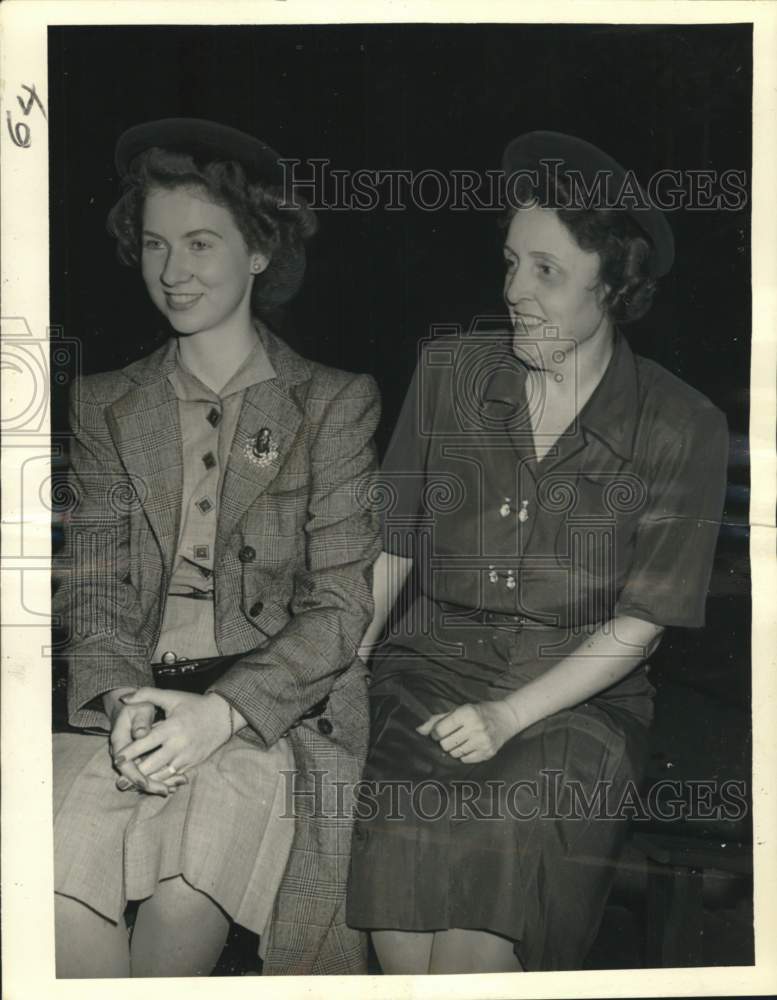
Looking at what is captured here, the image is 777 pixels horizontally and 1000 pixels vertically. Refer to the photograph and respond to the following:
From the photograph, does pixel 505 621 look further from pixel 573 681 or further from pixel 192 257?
pixel 192 257

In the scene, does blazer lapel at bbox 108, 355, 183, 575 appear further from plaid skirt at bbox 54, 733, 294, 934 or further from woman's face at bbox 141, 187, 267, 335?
plaid skirt at bbox 54, 733, 294, 934

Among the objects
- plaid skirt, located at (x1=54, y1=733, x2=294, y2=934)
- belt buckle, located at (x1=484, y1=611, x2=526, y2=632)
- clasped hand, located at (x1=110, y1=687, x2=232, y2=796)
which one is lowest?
plaid skirt, located at (x1=54, y1=733, x2=294, y2=934)

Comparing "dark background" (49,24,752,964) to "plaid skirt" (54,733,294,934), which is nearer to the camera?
"plaid skirt" (54,733,294,934)

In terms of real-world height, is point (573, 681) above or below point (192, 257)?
below

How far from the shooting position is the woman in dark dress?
2.46m

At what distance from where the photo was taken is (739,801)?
2.57 meters

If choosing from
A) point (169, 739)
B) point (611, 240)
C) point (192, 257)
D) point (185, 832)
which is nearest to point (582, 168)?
point (611, 240)

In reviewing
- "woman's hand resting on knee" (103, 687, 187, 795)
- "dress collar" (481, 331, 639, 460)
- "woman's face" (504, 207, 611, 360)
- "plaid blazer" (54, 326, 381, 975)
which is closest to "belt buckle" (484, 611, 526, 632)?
"plaid blazer" (54, 326, 381, 975)

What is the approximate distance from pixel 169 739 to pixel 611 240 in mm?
1468

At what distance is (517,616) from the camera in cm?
248

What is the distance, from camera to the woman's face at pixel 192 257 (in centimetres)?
248

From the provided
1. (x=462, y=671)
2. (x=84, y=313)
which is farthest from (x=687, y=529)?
(x=84, y=313)

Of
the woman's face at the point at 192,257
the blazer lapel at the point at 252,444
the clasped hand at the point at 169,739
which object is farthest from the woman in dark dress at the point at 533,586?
the woman's face at the point at 192,257

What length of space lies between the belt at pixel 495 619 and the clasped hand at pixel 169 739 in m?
0.56
